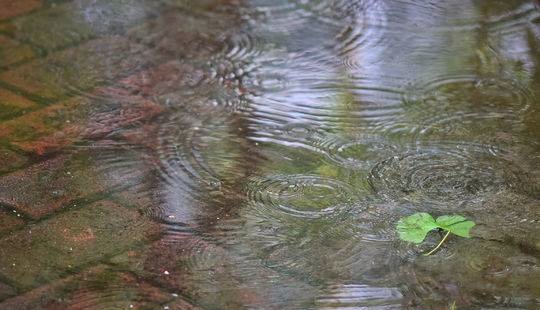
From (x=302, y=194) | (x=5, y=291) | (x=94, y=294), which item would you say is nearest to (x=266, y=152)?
(x=302, y=194)

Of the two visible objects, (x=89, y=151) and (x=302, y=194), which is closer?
(x=302, y=194)

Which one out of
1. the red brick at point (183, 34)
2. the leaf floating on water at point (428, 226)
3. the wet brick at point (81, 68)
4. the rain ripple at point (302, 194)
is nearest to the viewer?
the leaf floating on water at point (428, 226)

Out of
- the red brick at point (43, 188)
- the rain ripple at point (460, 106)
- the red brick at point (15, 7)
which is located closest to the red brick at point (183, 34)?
the red brick at point (15, 7)

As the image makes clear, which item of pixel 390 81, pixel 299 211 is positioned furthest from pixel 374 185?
pixel 390 81

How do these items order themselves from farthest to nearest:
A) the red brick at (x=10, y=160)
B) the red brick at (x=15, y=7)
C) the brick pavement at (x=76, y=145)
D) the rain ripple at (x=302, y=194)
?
1. the red brick at (x=15, y=7)
2. the red brick at (x=10, y=160)
3. the rain ripple at (x=302, y=194)
4. the brick pavement at (x=76, y=145)

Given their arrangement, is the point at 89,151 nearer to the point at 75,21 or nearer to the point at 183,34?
the point at 183,34

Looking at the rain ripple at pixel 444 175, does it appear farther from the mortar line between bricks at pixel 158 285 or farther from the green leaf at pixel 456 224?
the mortar line between bricks at pixel 158 285
